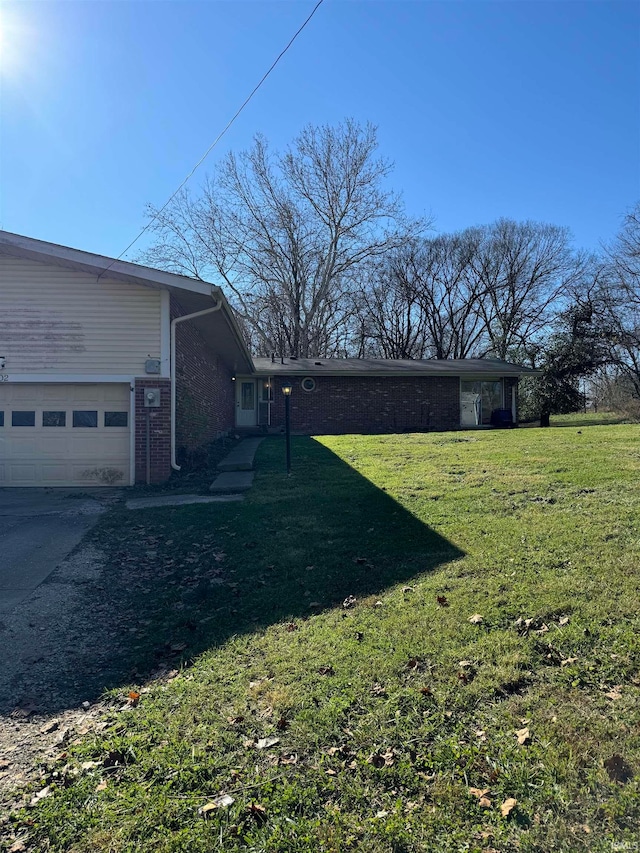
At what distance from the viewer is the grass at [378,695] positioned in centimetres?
215

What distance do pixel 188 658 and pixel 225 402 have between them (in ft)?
49.6

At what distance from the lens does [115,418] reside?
10.2m

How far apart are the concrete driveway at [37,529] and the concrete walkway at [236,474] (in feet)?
5.84

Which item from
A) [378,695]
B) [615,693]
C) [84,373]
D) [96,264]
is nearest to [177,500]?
[84,373]

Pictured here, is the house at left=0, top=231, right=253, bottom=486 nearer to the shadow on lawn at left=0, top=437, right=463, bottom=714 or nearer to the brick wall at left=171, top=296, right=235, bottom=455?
the brick wall at left=171, top=296, right=235, bottom=455

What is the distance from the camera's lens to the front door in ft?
70.0

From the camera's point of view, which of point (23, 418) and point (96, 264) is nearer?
point (96, 264)

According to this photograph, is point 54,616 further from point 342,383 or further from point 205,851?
point 342,383

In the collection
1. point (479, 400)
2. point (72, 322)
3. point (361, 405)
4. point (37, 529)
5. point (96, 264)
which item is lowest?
point (37, 529)

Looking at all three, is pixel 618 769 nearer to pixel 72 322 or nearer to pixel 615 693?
pixel 615 693

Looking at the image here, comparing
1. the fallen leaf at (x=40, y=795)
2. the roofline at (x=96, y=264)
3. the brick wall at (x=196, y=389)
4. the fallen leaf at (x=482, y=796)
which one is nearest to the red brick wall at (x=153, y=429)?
the brick wall at (x=196, y=389)

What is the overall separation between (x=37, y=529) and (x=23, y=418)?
3.91m

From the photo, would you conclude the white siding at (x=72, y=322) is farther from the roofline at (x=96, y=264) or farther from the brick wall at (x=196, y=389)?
the brick wall at (x=196, y=389)

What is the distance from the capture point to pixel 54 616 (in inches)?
179
